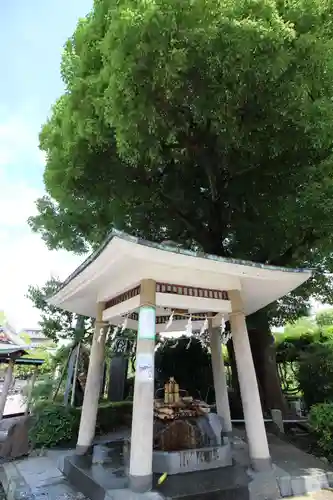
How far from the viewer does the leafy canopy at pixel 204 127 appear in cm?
608

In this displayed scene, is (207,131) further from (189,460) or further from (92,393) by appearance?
(189,460)

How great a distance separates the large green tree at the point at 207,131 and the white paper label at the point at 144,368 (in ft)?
14.4

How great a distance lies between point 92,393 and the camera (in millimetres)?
6996

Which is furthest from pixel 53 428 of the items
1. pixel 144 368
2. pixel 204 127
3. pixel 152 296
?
pixel 204 127

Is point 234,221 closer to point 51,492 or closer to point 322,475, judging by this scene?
point 322,475

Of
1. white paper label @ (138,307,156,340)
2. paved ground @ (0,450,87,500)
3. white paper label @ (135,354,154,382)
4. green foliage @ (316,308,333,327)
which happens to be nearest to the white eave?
white paper label @ (138,307,156,340)

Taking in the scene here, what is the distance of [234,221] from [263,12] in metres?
5.44

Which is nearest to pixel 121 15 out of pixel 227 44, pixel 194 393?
pixel 227 44

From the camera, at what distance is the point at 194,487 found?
5.01 meters

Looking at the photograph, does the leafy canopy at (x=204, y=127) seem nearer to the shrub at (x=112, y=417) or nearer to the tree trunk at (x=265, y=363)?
the tree trunk at (x=265, y=363)

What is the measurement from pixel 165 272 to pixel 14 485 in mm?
4633

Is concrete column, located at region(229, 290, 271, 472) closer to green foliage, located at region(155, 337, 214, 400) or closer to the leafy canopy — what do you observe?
the leafy canopy

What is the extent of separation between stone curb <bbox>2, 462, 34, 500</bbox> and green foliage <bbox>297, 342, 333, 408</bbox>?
681 cm

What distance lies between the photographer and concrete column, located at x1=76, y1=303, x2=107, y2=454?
6789 mm
